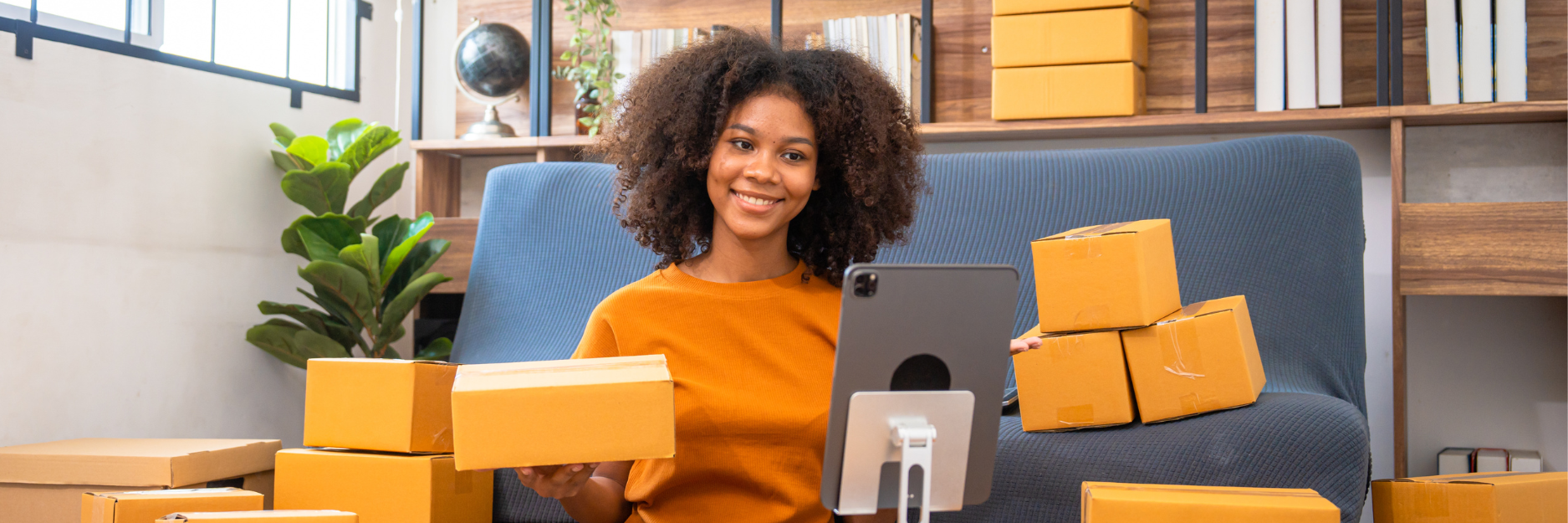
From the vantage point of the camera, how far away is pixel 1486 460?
2285mm

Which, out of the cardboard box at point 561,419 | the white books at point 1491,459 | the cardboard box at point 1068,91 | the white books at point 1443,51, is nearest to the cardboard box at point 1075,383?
the cardboard box at point 561,419

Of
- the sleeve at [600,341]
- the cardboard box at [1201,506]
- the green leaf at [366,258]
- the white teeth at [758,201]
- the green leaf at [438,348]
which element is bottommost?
the cardboard box at [1201,506]

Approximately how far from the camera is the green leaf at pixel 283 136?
2365 mm

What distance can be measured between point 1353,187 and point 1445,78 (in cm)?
55

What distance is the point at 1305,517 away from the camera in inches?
37.2

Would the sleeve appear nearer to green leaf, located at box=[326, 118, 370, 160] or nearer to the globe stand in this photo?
green leaf, located at box=[326, 118, 370, 160]

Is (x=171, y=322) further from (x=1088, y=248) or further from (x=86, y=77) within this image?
(x=1088, y=248)

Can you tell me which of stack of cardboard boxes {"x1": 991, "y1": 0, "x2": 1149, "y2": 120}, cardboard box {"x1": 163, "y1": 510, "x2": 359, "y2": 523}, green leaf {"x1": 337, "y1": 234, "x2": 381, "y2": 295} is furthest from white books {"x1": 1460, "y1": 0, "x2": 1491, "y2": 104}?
green leaf {"x1": 337, "y1": 234, "x2": 381, "y2": 295}

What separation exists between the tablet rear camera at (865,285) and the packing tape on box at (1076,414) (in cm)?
68

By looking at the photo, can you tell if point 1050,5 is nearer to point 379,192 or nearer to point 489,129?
point 489,129

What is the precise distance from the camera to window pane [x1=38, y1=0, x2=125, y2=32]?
1.98 m

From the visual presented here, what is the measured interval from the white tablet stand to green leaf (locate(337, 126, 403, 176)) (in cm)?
184

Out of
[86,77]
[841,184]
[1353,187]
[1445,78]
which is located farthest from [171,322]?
[1445,78]

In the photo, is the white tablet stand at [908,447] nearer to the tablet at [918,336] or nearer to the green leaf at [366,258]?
the tablet at [918,336]
